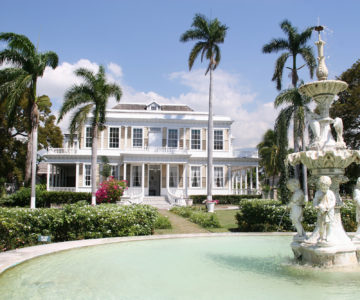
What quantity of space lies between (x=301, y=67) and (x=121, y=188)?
16314 mm

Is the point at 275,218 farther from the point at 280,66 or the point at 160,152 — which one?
the point at 160,152

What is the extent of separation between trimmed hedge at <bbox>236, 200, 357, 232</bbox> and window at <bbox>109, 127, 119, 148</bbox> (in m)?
22.8

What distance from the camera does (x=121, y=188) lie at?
25.4 metres

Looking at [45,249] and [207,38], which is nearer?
[45,249]

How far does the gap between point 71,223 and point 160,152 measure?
2184 cm

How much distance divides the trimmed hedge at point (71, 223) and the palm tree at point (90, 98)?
12257mm

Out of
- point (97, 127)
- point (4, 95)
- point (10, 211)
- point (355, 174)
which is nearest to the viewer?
point (10, 211)

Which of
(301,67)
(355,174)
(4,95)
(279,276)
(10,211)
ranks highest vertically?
(301,67)

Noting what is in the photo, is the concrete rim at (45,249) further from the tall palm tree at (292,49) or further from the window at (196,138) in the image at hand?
the window at (196,138)

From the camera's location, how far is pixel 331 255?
6.60 metres

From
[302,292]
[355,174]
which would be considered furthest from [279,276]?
[355,174]

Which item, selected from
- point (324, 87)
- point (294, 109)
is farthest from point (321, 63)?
point (294, 109)

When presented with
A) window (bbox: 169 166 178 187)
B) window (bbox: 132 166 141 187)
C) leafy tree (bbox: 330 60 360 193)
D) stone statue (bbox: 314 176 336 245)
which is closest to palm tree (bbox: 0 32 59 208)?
window (bbox: 132 166 141 187)

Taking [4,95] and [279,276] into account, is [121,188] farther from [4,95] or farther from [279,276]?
[279,276]
